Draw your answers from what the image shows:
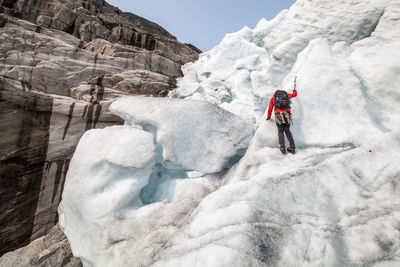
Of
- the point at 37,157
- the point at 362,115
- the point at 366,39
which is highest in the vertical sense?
the point at 366,39

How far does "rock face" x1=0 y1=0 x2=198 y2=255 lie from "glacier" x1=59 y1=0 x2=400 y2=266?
342 centimetres

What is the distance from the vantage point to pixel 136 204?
12.7 feet

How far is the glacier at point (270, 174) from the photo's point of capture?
237 cm

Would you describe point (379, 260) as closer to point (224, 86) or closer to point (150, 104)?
point (150, 104)

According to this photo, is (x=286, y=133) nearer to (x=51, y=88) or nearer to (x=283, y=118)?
Result: (x=283, y=118)

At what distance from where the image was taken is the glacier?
93.4 inches

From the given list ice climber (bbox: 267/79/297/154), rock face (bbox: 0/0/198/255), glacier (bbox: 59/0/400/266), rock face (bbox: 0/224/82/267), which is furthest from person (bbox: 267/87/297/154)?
rock face (bbox: 0/0/198/255)

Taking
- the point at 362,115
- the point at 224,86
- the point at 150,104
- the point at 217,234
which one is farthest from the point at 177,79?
the point at 217,234

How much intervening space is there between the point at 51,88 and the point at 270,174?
41.5 ft

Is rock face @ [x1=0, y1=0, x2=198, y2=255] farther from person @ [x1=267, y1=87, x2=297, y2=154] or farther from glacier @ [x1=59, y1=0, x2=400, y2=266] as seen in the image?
person @ [x1=267, y1=87, x2=297, y2=154]

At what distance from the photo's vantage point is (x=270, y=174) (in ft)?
10.7

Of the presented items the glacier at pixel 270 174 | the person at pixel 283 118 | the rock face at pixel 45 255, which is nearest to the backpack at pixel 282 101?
the person at pixel 283 118

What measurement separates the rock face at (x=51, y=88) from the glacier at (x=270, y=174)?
3.42m

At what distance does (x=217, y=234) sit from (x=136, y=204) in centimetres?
222
